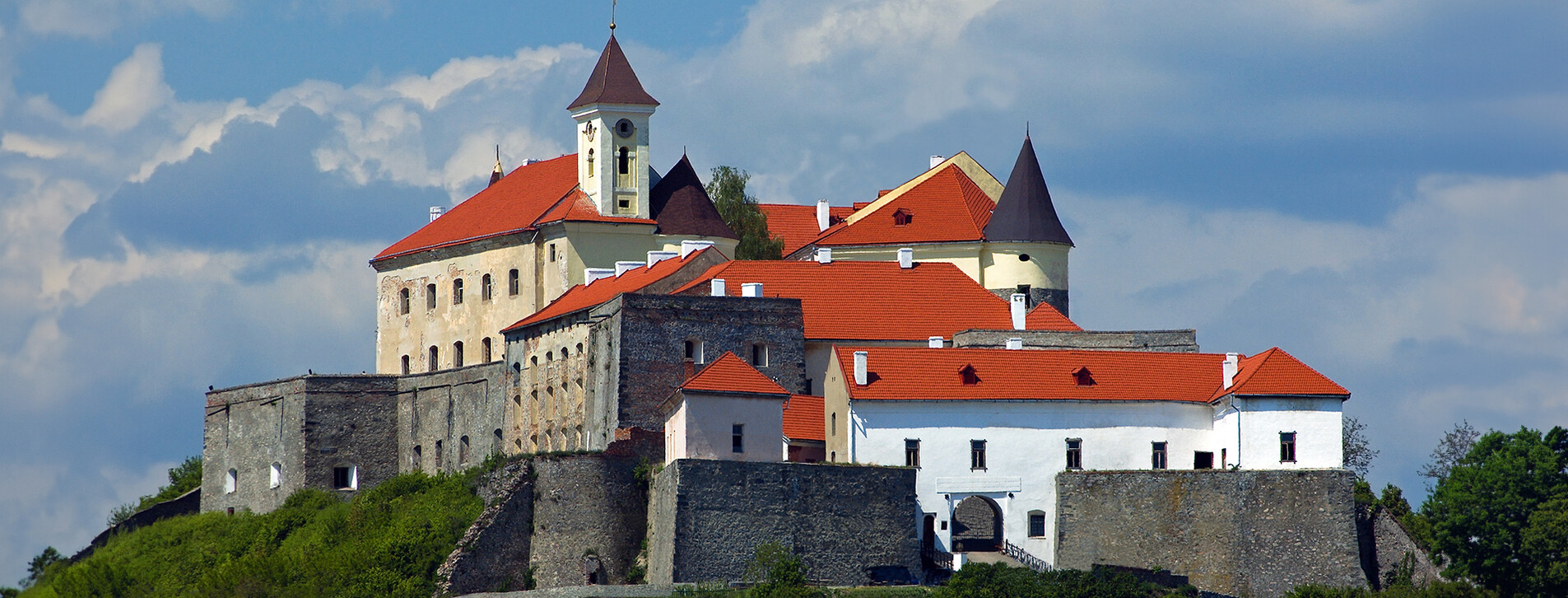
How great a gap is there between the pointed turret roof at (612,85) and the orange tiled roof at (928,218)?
8.19 m

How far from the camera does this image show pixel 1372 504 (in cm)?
7362

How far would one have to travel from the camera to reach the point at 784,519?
226 ft

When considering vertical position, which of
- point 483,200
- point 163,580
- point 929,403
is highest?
point 483,200

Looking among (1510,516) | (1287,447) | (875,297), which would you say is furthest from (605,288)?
(1510,516)

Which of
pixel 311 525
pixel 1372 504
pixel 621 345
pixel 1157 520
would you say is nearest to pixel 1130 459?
pixel 1157 520

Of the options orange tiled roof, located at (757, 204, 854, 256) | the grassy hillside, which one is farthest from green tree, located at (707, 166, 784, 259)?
the grassy hillside

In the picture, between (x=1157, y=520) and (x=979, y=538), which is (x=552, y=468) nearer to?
(x=979, y=538)

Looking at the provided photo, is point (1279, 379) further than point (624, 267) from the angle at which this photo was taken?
No

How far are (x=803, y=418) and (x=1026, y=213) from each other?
18.1m

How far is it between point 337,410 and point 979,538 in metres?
24.8

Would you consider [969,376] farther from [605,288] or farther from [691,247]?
[605,288]

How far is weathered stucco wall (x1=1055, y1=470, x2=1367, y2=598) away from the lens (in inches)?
Result: 2793

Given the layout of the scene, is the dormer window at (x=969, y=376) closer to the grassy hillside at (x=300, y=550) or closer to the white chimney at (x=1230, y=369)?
the white chimney at (x=1230, y=369)

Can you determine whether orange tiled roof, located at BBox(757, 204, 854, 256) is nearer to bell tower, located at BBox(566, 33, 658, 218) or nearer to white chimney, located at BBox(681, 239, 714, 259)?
bell tower, located at BBox(566, 33, 658, 218)
